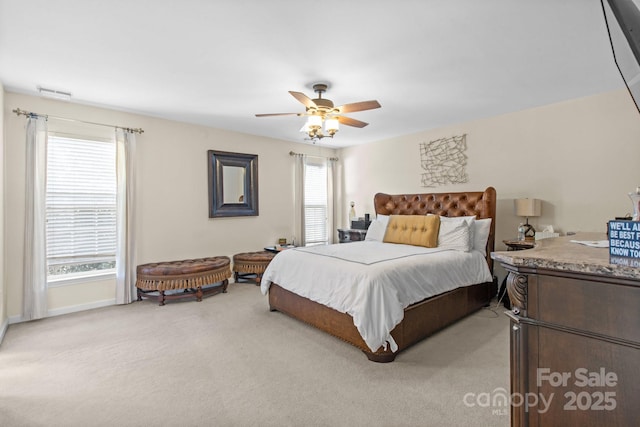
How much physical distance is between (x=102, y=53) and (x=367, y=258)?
9.61ft

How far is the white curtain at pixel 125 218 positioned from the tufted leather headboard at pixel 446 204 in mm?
3766

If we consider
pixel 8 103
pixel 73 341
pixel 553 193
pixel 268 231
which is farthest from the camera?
pixel 268 231

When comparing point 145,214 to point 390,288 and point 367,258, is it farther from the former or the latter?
point 390,288

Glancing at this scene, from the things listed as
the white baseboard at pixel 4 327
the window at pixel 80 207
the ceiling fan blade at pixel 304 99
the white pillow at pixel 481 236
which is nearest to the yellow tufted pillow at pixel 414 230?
the white pillow at pixel 481 236

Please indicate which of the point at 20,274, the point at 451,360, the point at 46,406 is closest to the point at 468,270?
the point at 451,360

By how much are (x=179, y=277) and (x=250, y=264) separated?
44.4 inches

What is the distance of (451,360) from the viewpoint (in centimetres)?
238

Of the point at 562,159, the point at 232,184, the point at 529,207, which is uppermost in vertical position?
the point at 562,159

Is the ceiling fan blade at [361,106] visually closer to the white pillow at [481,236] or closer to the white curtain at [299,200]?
the white pillow at [481,236]

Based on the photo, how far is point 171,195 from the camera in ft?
14.2

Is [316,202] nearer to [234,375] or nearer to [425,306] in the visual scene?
[425,306]

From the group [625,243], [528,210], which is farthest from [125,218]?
[528,210]

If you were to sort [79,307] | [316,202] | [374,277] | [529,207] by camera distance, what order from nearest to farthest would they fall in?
[374,277] → [529,207] → [79,307] → [316,202]

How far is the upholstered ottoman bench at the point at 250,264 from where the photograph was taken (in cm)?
A: 463
